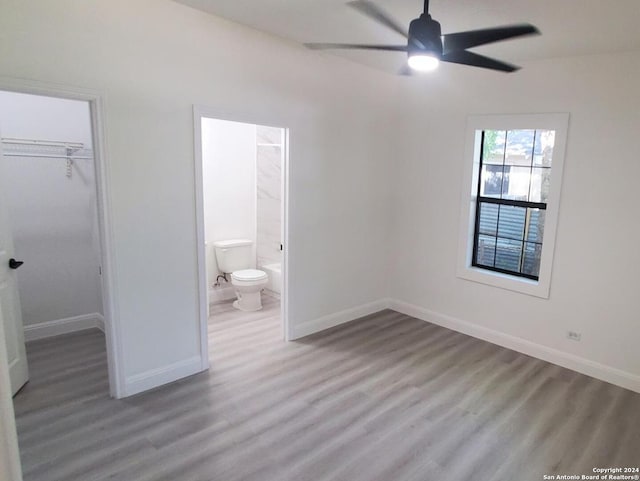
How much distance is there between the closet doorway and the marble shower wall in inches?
77.4

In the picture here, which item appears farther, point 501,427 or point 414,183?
point 414,183

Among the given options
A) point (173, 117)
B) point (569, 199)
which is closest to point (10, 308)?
point (173, 117)

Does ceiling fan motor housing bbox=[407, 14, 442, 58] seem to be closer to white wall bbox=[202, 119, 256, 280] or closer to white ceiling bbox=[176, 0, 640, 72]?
white ceiling bbox=[176, 0, 640, 72]

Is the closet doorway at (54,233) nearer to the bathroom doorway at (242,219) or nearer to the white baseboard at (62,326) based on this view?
the white baseboard at (62,326)

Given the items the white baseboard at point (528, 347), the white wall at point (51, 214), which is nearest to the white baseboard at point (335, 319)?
the white baseboard at point (528, 347)

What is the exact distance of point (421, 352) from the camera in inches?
152

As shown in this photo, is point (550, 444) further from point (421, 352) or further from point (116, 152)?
point (116, 152)

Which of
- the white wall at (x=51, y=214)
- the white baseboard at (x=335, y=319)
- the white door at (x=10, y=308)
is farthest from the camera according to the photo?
the white baseboard at (x=335, y=319)

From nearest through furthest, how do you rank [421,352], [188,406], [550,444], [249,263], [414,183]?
1. [550,444]
2. [188,406]
3. [421,352]
4. [414,183]
5. [249,263]

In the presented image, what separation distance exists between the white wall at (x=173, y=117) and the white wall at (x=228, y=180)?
1.58 meters

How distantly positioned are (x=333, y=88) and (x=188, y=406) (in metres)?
3.06

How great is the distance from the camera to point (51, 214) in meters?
3.97

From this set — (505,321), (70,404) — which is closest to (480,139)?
(505,321)

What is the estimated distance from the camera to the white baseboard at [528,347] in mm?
3350
